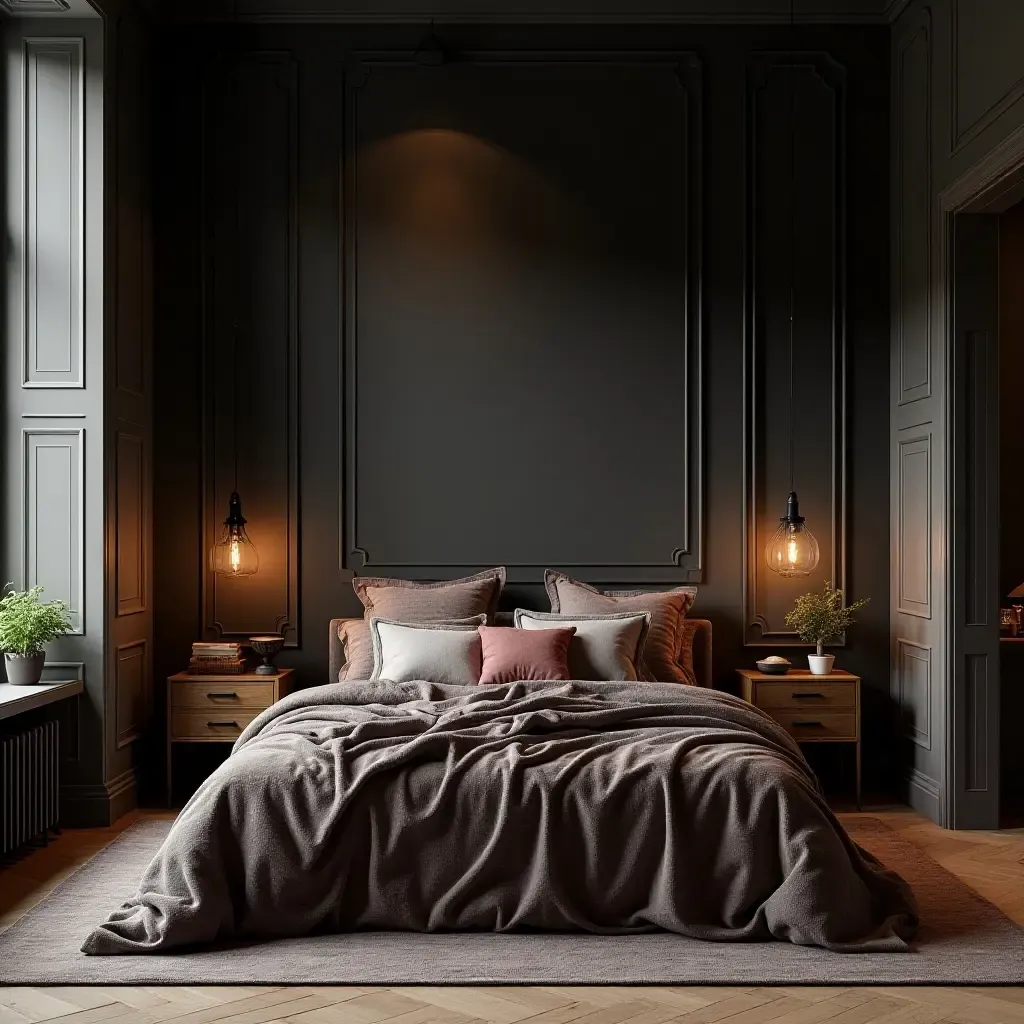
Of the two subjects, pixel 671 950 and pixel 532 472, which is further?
pixel 532 472

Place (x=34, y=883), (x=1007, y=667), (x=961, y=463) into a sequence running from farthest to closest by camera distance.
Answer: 1. (x=1007, y=667)
2. (x=961, y=463)
3. (x=34, y=883)

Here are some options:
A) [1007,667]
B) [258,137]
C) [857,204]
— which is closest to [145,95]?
[258,137]

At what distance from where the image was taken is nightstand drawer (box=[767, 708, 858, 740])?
5453 millimetres

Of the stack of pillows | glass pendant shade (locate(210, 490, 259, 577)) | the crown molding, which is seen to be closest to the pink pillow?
the stack of pillows

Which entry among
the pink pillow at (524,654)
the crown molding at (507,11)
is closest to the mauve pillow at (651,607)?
the pink pillow at (524,654)

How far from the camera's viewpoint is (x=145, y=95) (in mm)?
5738

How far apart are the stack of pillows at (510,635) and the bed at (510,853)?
3.68 ft

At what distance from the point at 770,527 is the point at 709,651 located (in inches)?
28.4

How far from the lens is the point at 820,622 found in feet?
18.3

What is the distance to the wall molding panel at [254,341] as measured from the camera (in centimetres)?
→ 586

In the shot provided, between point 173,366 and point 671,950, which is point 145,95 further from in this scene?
point 671,950

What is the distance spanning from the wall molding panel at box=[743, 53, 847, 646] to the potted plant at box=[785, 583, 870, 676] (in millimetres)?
210

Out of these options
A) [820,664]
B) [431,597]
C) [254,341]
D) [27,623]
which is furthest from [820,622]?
[27,623]

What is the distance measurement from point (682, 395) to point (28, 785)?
3480 millimetres
